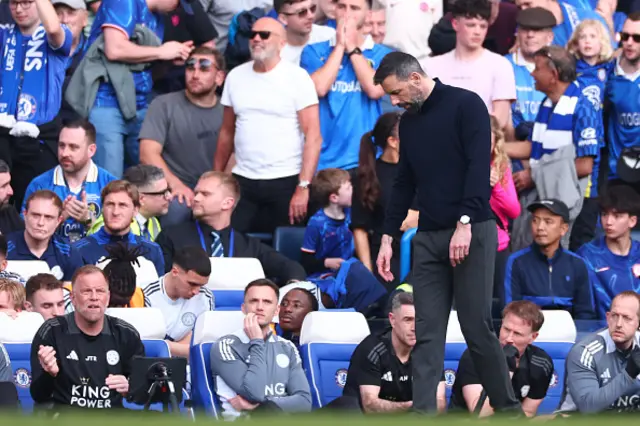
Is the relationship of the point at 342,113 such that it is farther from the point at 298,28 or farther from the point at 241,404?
the point at 241,404

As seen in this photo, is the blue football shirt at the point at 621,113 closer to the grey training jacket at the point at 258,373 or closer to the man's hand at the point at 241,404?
the grey training jacket at the point at 258,373

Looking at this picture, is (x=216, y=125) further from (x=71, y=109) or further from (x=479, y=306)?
(x=479, y=306)

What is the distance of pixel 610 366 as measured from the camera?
961 centimetres

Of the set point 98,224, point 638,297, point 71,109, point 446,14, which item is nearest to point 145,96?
point 71,109

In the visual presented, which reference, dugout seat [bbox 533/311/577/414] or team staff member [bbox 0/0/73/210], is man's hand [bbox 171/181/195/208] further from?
dugout seat [bbox 533/311/577/414]

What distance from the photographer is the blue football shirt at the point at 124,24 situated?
12.5 metres

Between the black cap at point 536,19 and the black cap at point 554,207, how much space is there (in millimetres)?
2188

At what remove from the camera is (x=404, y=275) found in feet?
36.6

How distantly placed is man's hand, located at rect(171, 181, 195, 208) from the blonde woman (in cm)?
332

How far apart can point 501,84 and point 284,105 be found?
1792 mm

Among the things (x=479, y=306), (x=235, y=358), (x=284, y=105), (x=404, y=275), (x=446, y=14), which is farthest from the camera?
(x=446, y=14)

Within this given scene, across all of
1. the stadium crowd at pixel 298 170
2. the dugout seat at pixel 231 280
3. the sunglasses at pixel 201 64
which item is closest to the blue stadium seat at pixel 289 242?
the stadium crowd at pixel 298 170

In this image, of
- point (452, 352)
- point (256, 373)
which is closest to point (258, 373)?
point (256, 373)

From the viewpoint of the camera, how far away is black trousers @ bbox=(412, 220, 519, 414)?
807cm
